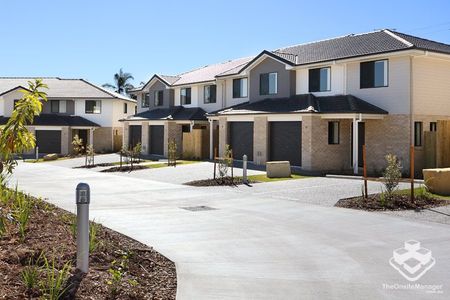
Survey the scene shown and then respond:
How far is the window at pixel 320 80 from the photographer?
27.8 m

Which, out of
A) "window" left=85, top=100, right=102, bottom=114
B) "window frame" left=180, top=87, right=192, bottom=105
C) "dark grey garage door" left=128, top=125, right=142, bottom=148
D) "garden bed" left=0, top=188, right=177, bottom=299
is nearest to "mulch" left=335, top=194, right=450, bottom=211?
"garden bed" left=0, top=188, right=177, bottom=299

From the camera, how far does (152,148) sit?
136 ft

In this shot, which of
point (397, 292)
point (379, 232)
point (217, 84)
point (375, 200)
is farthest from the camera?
point (217, 84)

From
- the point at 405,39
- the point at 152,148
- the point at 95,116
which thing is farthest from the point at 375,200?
the point at 95,116

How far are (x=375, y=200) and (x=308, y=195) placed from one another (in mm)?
2746

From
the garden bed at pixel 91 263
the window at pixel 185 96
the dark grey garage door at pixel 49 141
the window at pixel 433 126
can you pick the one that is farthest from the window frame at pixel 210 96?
the garden bed at pixel 91 263

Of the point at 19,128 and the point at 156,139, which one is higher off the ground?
the point at 156,139

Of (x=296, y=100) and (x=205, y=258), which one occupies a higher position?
(x=296, y=100)

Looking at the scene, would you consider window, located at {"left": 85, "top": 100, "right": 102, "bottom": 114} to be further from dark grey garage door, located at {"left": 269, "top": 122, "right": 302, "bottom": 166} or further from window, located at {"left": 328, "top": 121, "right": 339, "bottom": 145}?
window, located at {"left": 328, "top": 121, "right": 339, "bottom": 145}

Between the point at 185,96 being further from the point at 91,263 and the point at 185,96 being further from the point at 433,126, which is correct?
the point at 91,263

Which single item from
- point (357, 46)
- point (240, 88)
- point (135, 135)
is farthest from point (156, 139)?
point (357, 46)

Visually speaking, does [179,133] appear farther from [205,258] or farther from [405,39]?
[205,258]

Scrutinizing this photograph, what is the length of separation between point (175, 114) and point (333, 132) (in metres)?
16.4

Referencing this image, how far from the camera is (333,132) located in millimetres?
26828
